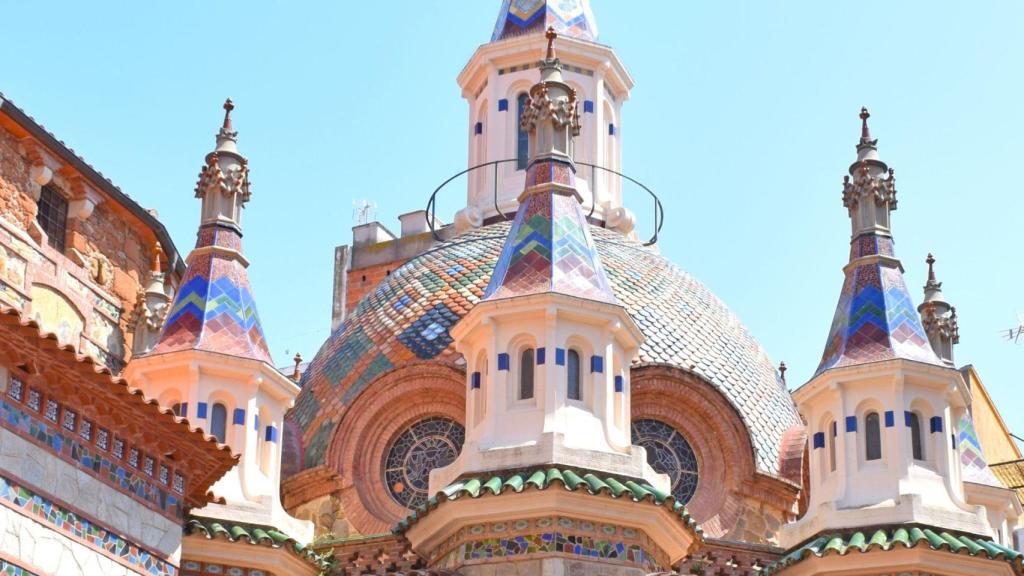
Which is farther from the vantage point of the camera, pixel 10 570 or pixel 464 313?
pixel 464 313

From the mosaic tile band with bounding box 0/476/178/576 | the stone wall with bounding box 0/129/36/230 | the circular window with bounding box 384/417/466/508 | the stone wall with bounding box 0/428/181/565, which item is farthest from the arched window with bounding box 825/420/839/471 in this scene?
the stone wall with bounding box 0/129/36/230

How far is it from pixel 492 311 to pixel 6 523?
21.2ft

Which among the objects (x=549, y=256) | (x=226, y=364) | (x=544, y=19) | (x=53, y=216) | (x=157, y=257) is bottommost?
(x=226, y=364)

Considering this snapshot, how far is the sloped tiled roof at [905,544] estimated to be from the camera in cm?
2027

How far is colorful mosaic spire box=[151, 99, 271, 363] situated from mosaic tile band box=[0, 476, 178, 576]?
4709mm

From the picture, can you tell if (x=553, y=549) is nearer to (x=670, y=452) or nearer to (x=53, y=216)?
(x=670, y=452)

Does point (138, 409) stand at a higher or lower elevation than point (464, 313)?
lower

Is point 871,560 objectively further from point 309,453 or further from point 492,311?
point 309,453

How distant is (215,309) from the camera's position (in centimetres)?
2238

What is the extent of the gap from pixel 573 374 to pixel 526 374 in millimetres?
445

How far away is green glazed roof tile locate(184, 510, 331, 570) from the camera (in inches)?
795

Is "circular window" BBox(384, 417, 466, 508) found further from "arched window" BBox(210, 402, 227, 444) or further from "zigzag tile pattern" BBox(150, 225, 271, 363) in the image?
"arched window" BBox(210, 402, 227, 444)

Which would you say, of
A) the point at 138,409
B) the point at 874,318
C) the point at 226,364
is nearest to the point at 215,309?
the point at 226,364

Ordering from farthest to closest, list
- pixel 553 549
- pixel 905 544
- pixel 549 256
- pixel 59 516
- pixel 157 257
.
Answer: pixel 157 257 → pixel 549 256 → pixel 905 544 → pixel 553 549 → pixel 59 516
